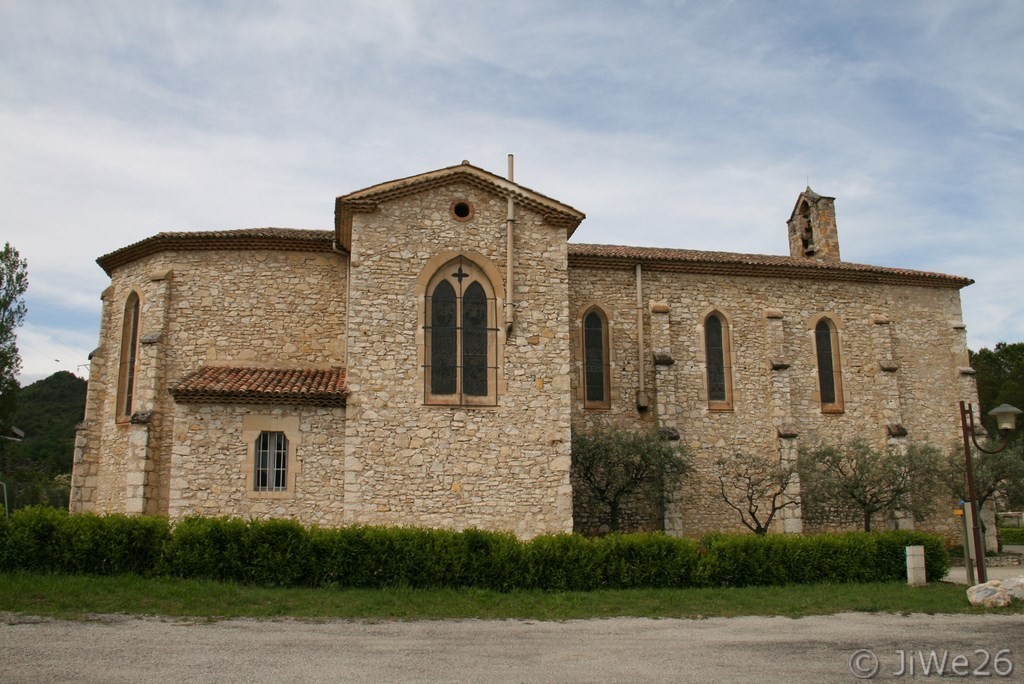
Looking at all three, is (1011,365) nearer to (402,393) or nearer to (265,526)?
(402,393)

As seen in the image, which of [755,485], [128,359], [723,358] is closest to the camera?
[128,359]

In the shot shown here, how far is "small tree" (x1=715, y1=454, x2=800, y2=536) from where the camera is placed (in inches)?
923

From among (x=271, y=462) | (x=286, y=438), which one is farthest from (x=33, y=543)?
(x=286, y=438)

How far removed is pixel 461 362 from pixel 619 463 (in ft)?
17.6

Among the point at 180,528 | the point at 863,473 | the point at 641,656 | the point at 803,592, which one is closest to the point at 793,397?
the point at 863,473

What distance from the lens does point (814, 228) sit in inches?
1254

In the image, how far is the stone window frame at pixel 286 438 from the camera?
63.4 feet

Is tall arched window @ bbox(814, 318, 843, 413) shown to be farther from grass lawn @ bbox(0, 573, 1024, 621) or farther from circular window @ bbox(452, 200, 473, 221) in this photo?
circular window @ bbox(452, 200, 473, 221)

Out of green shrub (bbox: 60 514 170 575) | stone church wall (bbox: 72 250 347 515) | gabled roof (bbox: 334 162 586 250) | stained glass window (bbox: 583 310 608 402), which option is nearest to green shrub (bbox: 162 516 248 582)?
green shrub (bbox: 60 514 170 575)

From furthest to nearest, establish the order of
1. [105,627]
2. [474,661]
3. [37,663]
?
[105,627], [474,661], [37,663]

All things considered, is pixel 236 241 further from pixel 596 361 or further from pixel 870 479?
pixel 870 479

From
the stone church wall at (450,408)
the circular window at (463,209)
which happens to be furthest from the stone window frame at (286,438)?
the circular window at (463,209)

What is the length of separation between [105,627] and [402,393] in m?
8.78

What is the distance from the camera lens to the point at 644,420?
25.1m
